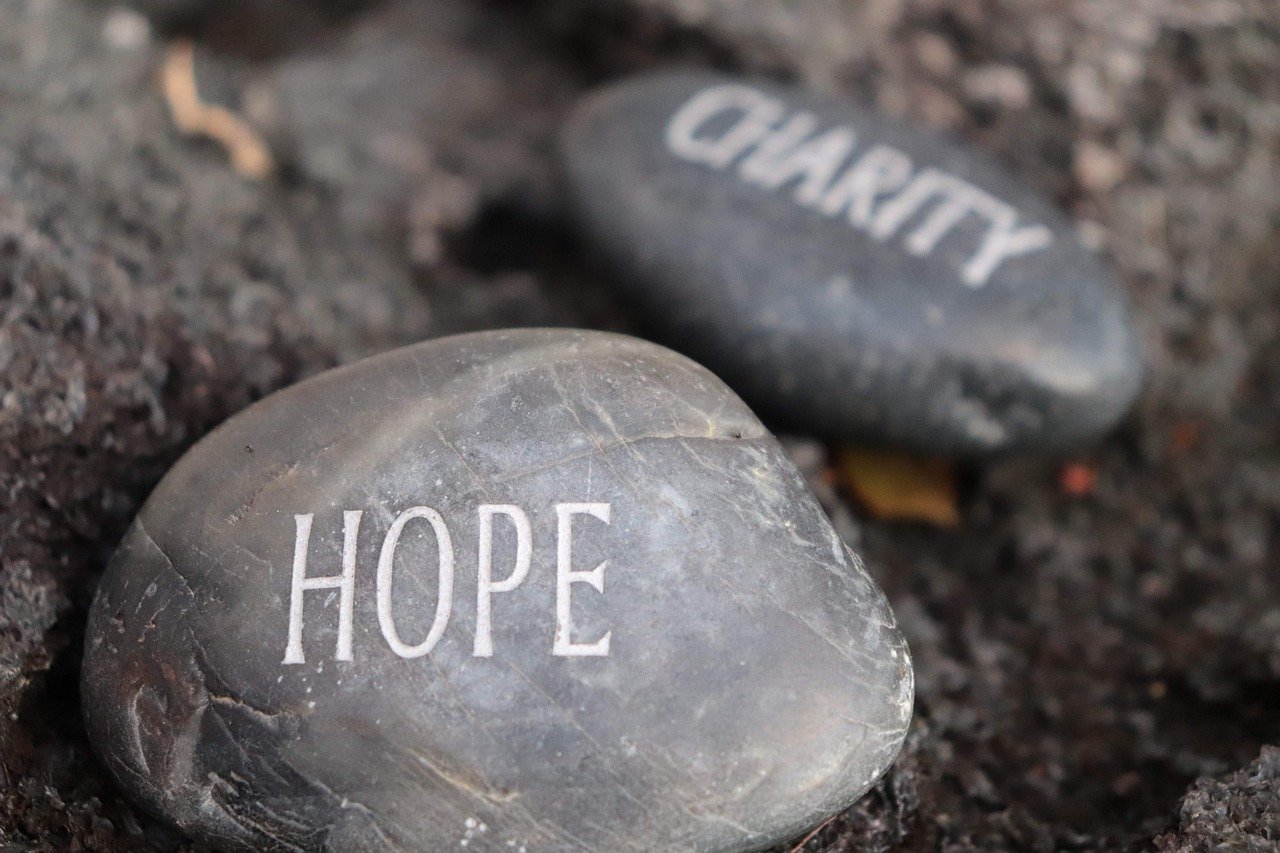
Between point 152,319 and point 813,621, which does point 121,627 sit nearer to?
point 152,319

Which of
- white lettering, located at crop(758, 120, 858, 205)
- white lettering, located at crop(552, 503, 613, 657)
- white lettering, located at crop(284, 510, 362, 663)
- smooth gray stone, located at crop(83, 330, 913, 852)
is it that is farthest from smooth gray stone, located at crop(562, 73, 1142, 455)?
white lettering, located at crop(284, 510, 362, 663)

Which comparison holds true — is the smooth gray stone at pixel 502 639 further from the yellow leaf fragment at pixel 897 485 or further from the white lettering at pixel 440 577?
the yellow leaf fragment at pixel 897 485

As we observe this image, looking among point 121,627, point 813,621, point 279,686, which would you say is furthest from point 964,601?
point 121,627

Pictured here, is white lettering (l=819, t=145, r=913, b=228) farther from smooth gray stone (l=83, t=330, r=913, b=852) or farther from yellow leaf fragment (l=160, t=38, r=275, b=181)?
yellow leaf fragment (l=160, t=38, r=275, b=181)

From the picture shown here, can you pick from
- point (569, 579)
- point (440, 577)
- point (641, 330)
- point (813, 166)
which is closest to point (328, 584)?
point (440, 577)

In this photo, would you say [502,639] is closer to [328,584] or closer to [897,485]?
[328,584]

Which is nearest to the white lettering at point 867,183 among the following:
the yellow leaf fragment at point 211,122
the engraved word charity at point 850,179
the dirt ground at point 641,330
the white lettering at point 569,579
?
the engraved word charity at point 850,179
